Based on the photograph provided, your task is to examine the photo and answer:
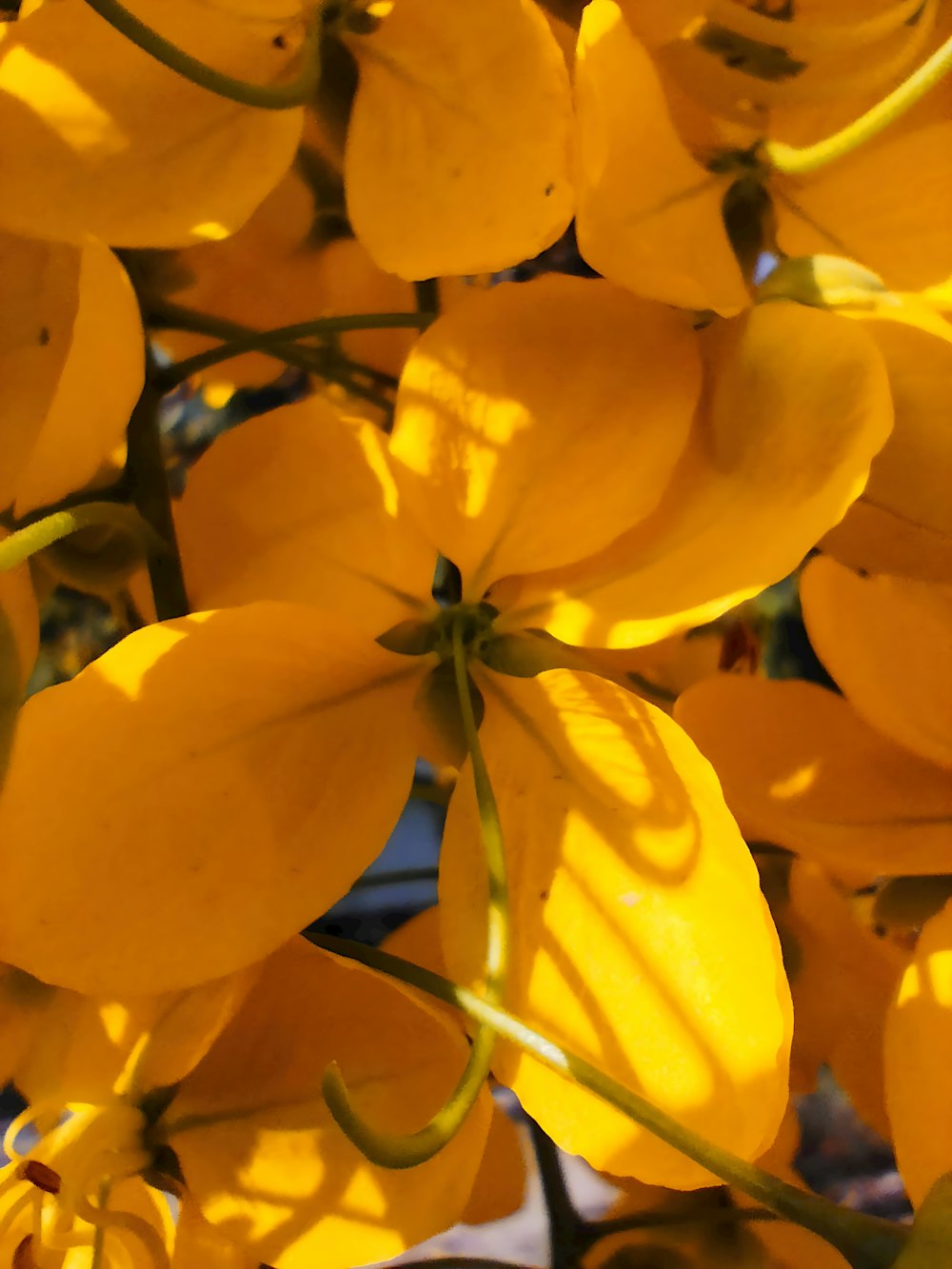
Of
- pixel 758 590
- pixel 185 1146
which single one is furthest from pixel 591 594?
pixel 185 1146

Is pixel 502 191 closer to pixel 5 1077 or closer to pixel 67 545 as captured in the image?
pixel 67 545

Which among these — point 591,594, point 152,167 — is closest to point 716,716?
point 591,594

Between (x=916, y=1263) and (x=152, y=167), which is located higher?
(x=152, y=167)

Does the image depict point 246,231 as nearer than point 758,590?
No

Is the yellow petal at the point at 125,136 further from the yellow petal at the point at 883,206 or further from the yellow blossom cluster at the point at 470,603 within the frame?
the yellow petal at the point at 883,206

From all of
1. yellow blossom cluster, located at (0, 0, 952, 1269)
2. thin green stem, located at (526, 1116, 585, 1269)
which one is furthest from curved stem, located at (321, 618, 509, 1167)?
thin green stem, located at (526, 1116, 585, 1269)

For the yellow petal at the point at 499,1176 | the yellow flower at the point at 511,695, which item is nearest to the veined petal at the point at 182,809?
the yellow flower at the point at 511,695
